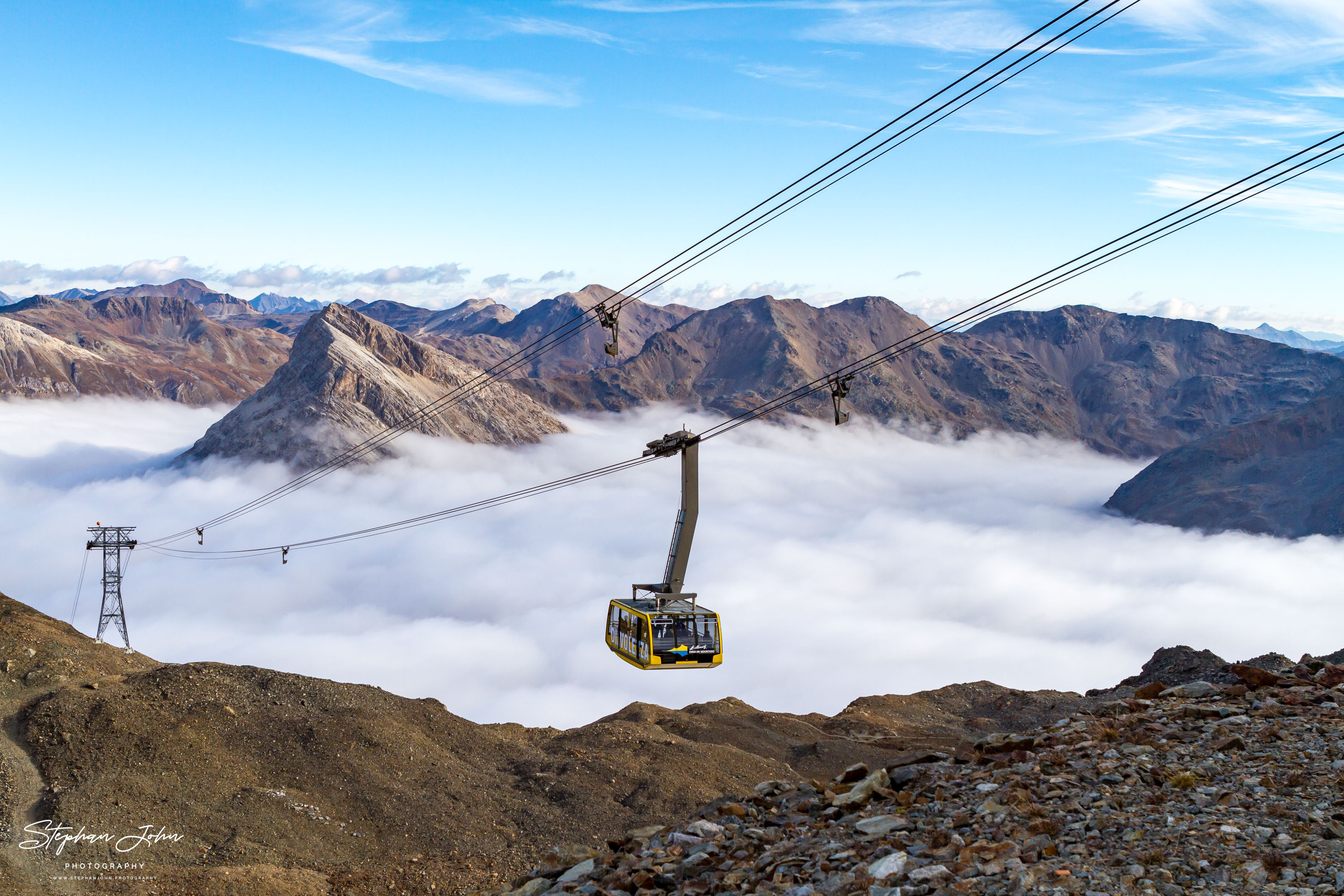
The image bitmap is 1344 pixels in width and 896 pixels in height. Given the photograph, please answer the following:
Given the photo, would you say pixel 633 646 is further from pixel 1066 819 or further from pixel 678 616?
pixel 1066 819

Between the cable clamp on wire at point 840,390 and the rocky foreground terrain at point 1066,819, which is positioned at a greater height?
the cable clamp on wire at point 840,390

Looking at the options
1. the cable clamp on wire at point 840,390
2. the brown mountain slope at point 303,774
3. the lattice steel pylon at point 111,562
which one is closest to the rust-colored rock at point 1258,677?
the cable clamp on wire at point 840,390

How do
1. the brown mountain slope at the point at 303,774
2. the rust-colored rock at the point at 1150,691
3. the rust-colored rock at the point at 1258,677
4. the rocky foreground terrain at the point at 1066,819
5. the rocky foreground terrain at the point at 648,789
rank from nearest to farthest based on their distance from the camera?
the rocky foreground terrain at the point at 1066,819
the rocky foreground terrain at the point at 648,789
the rust-colored rock at the point at 1258,677
the rust-colored rock at the point at 1150,691
the brown mountain slope at the point at 303,774

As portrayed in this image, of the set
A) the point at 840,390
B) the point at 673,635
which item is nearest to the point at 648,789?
the point at 673,635

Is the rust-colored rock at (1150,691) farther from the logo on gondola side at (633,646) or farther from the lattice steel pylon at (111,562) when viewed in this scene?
the lattice steel pylon at (111,562)

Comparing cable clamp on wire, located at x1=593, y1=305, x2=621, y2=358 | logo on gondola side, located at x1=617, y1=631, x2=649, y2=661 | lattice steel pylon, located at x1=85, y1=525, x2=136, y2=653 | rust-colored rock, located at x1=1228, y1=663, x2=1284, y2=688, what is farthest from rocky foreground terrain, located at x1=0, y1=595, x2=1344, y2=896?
lattice steel pylon, located at x1=85, y1=525, x2=136, y2=653

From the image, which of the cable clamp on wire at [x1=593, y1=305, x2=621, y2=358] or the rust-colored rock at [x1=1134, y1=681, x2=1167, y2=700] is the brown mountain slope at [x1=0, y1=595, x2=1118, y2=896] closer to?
the cable clamp on wire at [x1=593, y1=305, x2=621, y2=358]

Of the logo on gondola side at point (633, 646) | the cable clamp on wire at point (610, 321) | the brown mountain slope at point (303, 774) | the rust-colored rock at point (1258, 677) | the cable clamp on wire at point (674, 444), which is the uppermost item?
the cable clamp on wire at point (610, 321)
